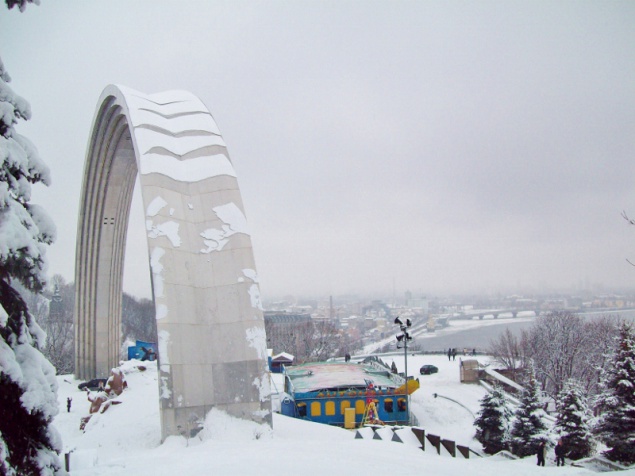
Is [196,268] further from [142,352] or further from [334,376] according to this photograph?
[142,352]

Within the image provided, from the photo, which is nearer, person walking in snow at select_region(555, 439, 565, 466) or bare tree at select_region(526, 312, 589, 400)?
person walking in snow at select_region(555, 439, 565, 466)

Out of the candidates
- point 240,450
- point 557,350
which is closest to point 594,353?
point 557,350

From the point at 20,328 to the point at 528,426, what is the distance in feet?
47.8

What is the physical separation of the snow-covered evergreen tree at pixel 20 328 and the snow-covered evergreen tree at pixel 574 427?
13.8 meters

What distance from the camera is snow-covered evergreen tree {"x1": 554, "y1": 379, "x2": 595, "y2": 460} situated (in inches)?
567

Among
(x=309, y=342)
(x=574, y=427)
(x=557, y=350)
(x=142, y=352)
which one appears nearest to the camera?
(x=574, y=427)

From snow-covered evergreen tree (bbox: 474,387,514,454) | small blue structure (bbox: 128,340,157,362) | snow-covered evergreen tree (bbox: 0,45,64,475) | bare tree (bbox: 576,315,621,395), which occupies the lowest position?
bare tree (bbox: 576,315,621,395)

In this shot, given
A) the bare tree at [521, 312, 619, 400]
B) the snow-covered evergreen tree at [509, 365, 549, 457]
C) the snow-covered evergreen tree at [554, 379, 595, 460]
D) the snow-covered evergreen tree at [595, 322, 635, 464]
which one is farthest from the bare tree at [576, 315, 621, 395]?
the snow-covered evergreen tree at [595, 322, 635, 464]

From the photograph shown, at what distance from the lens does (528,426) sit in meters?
15.3

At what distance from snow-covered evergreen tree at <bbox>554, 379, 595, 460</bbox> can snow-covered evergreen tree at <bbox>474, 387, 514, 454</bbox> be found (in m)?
1.91

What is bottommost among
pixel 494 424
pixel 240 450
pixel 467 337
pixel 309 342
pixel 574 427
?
pixel 467 337

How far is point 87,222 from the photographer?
29.4 m

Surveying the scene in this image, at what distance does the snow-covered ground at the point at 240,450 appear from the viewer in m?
8.27

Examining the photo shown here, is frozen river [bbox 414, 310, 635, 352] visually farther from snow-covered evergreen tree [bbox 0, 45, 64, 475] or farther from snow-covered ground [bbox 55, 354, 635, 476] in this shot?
snow-covered evergreen tree [bbox 0, 45, 64, 475]
